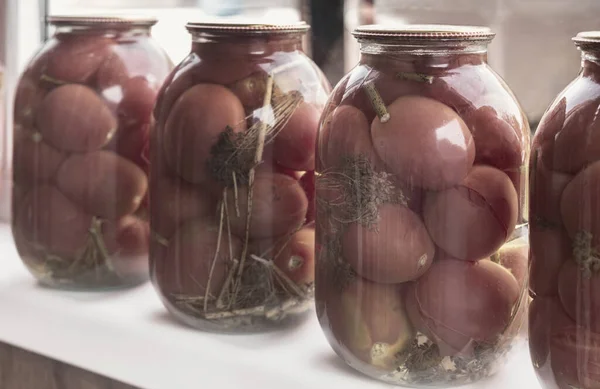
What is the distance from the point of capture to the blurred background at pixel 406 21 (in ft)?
3.18

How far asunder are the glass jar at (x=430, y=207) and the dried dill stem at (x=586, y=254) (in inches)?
3.3

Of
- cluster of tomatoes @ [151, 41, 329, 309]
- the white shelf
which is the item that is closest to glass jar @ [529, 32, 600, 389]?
the white shelf

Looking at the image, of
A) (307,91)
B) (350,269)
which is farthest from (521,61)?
(350,269)

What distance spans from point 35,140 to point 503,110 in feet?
1.68

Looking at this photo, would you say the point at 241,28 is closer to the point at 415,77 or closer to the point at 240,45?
the point at 240,45

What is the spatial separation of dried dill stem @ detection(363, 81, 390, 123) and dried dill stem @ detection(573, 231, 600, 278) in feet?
0.55

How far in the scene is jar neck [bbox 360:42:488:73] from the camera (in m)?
0.70

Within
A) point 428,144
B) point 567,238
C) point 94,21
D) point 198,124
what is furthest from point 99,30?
point 567,238

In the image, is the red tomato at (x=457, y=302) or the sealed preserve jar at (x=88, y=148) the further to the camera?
the sealed preserve jar at (x=88, y=148)

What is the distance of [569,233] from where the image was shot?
2.06ft

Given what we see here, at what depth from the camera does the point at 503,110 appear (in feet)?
2.34

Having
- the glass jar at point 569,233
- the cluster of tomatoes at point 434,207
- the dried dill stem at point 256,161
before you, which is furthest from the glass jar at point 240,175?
the glass jar at point 569,233

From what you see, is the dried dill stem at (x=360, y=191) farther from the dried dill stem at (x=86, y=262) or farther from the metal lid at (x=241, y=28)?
the dried dill stem at (x=86, y=262)

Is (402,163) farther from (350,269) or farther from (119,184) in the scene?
(119,184)
